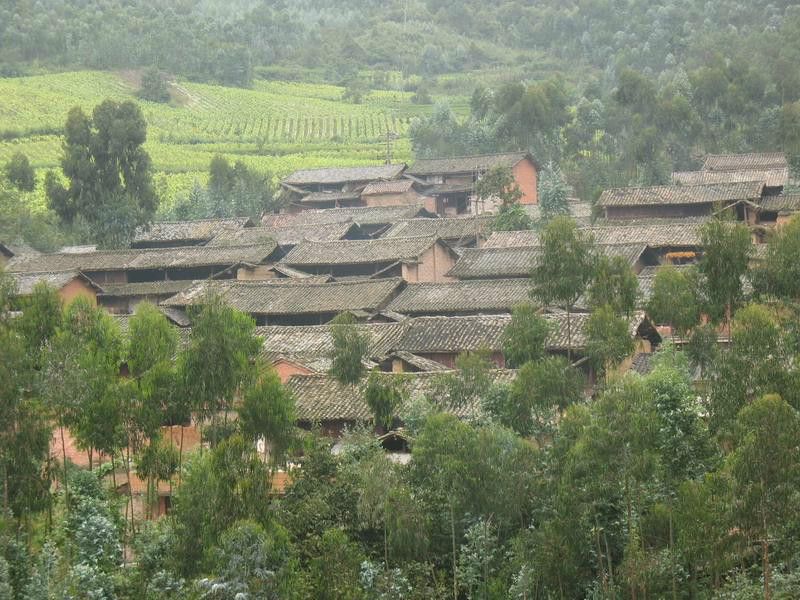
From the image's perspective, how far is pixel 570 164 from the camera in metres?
68.6

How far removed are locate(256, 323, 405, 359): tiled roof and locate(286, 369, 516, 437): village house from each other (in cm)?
395

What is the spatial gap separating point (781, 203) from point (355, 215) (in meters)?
18.4

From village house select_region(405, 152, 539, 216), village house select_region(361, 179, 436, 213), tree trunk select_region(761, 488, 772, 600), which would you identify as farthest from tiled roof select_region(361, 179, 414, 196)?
tree trunk select_region(761, 488, 772, 600)

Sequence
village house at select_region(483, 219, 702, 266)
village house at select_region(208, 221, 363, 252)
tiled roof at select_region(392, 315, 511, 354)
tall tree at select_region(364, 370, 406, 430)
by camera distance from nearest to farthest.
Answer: tall tree at select_region(364, 370, 406, 430)
tiled roof at select_region(392, 315, 511, 354)
village house at select_region(483, 219, 702, 266)
village house at select_region(208, 221, 363, 252)

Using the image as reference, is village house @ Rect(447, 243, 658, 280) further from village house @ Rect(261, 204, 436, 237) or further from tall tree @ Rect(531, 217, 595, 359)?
tall tree @ Rect(531, 217, 595, 359)

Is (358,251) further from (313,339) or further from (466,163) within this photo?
(466,163)

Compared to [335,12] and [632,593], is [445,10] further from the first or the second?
[632,593]

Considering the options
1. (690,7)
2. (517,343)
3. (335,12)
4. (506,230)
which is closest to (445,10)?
(335,12)

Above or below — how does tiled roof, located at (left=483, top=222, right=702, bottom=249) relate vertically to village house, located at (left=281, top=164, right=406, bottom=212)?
above

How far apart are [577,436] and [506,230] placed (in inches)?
1157

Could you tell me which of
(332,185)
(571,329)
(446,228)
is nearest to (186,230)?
(446,228)

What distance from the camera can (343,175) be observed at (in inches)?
2594

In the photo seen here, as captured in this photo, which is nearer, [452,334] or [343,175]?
[452,334]

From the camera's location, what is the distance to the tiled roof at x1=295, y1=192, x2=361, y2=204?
6425 cm
